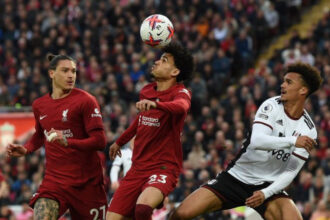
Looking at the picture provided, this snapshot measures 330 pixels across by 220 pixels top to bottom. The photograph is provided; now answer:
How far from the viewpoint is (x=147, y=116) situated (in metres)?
9.75

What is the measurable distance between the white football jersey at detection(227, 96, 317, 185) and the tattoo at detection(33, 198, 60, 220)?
6.88 feet

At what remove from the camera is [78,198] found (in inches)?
389

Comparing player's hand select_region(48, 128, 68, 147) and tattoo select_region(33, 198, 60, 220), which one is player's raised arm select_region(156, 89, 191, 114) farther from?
tattoo select_region(33, 198, 60, 220)

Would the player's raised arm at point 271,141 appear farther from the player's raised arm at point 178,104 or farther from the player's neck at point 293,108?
the player's raised arm at point 178,104

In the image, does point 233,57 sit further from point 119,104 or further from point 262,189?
point 262,189

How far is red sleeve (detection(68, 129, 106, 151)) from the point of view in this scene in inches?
373

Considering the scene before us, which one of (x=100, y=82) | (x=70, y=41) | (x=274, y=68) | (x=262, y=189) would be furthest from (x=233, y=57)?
(x=262, y=189)

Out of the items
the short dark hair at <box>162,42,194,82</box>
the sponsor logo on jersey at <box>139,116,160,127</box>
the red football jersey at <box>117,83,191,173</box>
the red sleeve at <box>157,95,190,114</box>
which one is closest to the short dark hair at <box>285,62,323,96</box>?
the short dark hair at <box>162,42,194,82</box>

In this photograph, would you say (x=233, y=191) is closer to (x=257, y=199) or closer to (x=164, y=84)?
(x=257, y=199)

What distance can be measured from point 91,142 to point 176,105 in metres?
1.08

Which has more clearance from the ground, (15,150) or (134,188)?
(15,150)

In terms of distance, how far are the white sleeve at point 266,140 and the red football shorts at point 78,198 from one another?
6.12 ft

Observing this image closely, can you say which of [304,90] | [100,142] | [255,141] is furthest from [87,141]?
[304,90]

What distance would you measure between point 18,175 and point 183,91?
946 cm
